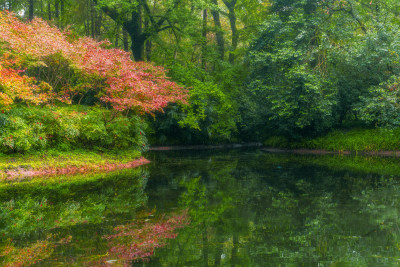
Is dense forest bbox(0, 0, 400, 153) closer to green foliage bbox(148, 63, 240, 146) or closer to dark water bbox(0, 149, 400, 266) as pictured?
green foliage bbox(148, 63, 240, 146)

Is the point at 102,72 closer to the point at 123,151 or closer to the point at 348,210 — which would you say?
the point at 123,151

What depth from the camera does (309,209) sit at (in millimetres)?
7020

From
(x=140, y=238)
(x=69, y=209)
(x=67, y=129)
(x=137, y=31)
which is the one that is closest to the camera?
(x=140, y=238)

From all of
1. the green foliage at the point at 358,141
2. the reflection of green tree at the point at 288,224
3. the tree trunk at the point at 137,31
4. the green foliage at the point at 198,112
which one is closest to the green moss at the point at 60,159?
the reflection of green tree at the point at 288,224

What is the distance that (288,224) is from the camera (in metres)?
5.93

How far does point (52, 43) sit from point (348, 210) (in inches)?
459

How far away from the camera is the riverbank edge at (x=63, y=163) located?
37.6ft

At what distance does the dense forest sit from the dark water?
4.62 meters

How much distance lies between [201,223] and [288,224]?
1491 mm

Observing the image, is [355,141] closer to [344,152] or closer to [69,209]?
[344,152]

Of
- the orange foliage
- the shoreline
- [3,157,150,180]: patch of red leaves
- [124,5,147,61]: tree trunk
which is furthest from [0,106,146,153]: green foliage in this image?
the shoreline

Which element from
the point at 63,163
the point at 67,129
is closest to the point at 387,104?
the point at 67,129

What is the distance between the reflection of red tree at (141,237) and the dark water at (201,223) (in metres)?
0.01

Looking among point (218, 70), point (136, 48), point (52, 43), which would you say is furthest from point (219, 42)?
point (52, 43)
